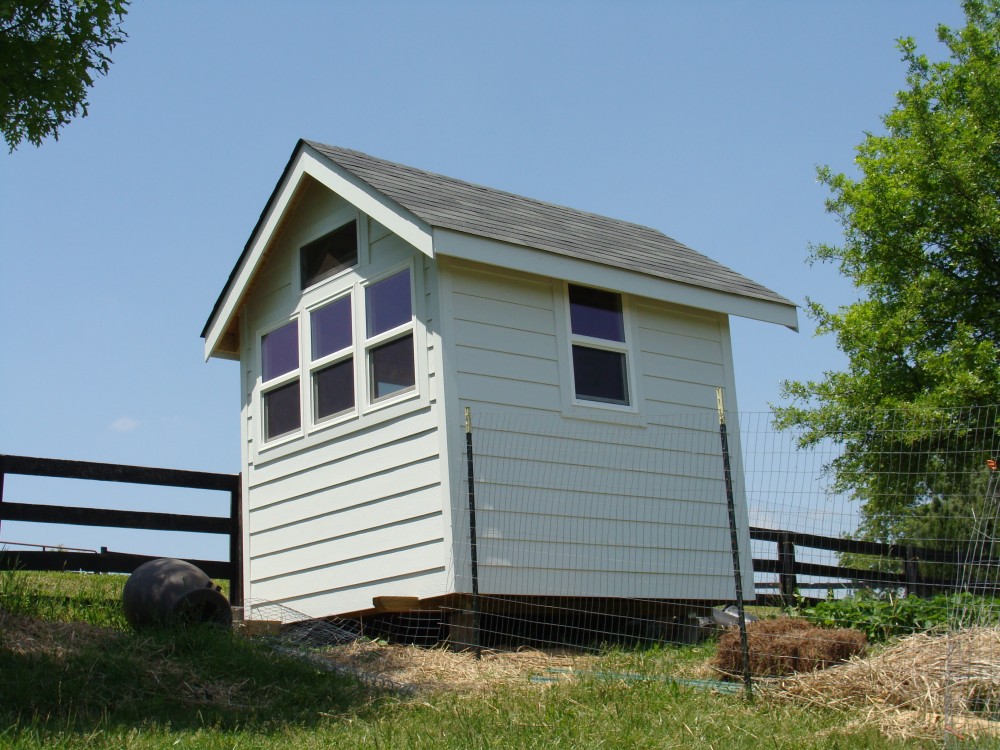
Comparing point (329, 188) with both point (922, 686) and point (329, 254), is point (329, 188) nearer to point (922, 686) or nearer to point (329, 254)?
point (329, 254)

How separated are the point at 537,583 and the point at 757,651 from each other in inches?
111

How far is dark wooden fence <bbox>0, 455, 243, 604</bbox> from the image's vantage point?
10250 millimetres

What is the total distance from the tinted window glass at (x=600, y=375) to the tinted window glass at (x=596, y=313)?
18 centimetres

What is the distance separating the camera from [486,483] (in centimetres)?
986

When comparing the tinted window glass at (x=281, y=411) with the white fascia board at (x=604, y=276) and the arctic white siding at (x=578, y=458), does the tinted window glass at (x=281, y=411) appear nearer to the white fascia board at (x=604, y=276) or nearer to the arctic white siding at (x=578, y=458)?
the arctic white siding at (x=578, y=458)

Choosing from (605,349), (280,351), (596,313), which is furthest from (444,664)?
(280,351)

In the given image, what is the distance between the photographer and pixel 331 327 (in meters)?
11.5

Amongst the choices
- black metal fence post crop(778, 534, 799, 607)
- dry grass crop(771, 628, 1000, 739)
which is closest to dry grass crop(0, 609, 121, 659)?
dry grass crop(771, 628, 1000, 739)

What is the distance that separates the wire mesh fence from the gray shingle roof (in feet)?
5.26

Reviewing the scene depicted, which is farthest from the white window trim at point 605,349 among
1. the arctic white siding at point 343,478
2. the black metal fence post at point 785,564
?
the black metal fence post at point 785,564

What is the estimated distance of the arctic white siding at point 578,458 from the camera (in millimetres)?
9992

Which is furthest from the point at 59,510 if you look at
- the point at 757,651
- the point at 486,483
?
the point at 757,651

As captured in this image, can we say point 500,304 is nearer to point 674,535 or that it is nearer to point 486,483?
point 486,483

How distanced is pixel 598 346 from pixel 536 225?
147 cm
